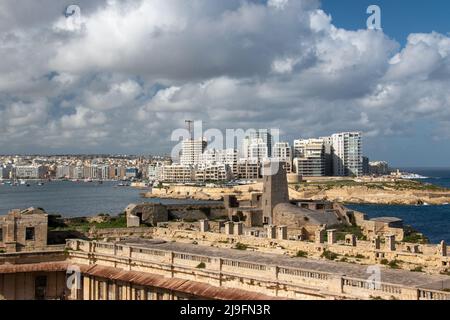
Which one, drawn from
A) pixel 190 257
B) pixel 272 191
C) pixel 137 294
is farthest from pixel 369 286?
pixel 272 191

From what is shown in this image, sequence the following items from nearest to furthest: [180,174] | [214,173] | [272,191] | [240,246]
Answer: [240,246] < [272,191] < [214,173] < [180,174]

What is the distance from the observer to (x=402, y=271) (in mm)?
20844

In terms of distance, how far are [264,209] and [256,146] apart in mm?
111402

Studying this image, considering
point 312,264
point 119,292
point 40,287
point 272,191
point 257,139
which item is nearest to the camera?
point 312,264

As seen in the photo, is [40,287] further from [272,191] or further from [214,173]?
[214,173]

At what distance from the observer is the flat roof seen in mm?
18750

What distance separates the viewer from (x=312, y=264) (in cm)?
2173

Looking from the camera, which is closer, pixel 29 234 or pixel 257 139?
pixel 29 234

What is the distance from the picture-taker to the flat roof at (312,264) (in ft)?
61.5

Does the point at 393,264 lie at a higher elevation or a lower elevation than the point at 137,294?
higher

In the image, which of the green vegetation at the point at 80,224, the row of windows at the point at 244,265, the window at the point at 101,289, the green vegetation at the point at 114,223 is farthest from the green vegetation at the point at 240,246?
the green vegetation at the point at 114,223

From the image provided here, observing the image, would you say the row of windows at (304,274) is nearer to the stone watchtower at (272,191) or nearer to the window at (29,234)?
the window at (29,234)
